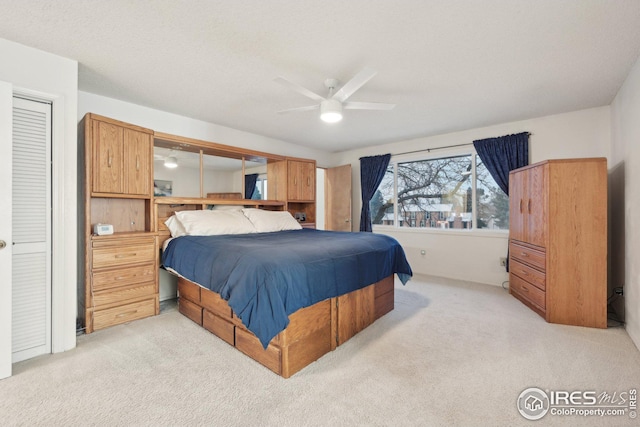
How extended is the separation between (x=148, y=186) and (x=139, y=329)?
1.47 metres

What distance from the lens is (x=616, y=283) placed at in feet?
10.1

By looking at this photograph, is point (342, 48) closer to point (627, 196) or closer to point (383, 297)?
point (383, 297)

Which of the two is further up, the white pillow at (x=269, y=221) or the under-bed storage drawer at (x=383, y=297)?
the white pillow at (x=269, y=221)

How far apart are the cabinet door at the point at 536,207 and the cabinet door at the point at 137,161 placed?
14.1ft

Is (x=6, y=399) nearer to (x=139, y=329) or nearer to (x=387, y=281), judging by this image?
(x=139, y=329)

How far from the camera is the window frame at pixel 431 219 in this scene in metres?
4.33

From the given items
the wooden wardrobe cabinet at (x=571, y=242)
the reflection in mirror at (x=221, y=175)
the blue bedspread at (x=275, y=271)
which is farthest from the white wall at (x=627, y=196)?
the reflection in mirror at (x=221, y=175)

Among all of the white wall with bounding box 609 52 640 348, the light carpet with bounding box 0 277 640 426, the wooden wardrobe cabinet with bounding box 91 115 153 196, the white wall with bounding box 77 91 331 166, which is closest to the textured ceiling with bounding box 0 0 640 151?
the white wall with bounding box 77 91 331 166

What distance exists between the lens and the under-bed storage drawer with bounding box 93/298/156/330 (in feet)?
8.57

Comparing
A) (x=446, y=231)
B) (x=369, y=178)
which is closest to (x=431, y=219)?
(x=446, y=231)

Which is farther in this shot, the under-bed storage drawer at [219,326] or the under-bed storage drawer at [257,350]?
the under-bed storage drawer at [219,326]

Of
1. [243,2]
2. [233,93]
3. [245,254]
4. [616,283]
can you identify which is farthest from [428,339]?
[233,93]

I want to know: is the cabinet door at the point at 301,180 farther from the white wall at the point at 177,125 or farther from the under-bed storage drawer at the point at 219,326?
the under-bed storage drawer at the point at 219,326

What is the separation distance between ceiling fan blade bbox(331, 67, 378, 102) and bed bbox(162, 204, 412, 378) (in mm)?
1328
